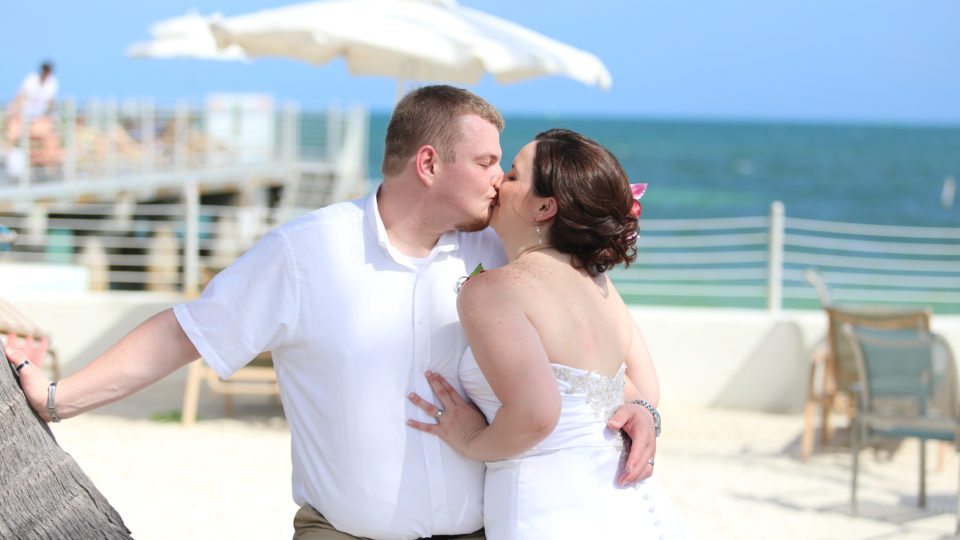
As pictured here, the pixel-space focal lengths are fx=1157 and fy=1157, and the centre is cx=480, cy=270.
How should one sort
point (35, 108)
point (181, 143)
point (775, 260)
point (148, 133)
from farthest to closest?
point (181, 143), point (148, 133), point (35, 108), point (775, 260)

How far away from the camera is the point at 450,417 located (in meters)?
2.21

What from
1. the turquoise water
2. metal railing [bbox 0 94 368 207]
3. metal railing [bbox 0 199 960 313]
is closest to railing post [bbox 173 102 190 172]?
metal railing [bbox 0 94 368 207]

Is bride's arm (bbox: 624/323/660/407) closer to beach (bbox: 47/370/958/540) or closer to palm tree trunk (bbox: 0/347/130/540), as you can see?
palm tree trunk (bbox: 0/347/130/540)

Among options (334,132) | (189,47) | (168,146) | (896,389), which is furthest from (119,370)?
(334,132)

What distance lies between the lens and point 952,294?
17188 millimetres

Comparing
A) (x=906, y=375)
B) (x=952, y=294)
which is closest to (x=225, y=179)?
(x=952, y=294)

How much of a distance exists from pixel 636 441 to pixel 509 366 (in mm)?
340

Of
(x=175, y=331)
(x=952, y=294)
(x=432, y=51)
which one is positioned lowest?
(x=952, y=294)

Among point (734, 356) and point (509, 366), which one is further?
point (734, 356)

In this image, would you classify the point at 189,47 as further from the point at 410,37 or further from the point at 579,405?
the point at 579,405

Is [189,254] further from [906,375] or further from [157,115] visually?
[157,115]

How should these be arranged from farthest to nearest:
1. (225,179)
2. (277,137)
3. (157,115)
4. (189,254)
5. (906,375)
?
1. (277,137)
2. (225,179)
3. (157,115)
4. (189,254)
5. (906,375)

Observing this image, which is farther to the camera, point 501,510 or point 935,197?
point 935,197

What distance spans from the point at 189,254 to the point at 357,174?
1625cm
